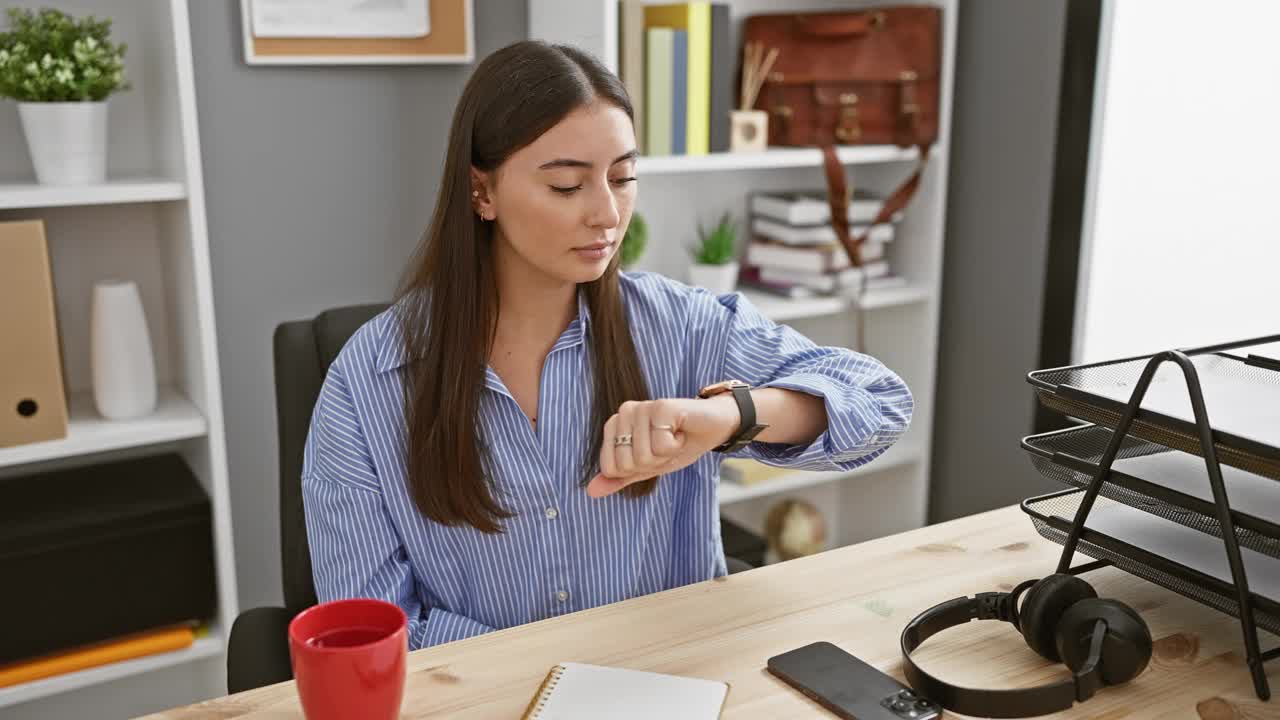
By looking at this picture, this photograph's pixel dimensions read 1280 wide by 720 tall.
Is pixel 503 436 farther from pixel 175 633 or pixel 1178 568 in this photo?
pixel 175 633

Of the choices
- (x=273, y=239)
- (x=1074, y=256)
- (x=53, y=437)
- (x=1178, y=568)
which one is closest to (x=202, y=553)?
(x=53, y=437)

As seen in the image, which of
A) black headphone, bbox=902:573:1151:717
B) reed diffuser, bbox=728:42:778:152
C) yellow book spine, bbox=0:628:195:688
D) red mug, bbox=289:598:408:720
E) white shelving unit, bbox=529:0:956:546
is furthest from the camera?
white shelving unit, bbox=529:0:956:546

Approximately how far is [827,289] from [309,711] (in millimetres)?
1995

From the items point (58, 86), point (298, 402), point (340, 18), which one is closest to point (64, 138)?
point (58, 86)

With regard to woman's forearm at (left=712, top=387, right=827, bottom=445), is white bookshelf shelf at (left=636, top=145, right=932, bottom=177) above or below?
above

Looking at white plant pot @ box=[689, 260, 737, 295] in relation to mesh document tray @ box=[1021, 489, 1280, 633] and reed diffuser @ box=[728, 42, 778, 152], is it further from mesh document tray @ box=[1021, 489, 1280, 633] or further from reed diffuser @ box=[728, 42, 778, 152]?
mesh document tray @ box=[1021, 489, 1280, 633]

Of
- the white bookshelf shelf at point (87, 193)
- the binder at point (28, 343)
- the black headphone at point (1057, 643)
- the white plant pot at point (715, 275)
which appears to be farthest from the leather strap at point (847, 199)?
the black headphone at point (1057, 643)

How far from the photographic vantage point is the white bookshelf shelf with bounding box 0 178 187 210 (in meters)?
1.84

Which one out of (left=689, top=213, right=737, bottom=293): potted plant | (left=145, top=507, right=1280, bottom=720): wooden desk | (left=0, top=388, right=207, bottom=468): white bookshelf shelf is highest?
(left=689, top=213, right=737, bottom=293): potted plant

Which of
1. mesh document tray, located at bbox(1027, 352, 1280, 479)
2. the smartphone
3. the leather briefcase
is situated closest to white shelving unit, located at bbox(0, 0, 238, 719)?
the leather briefcase

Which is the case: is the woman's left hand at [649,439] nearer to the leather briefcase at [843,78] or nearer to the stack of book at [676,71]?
the stack of book at [676,71]

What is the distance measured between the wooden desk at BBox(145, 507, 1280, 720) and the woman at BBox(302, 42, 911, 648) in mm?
147

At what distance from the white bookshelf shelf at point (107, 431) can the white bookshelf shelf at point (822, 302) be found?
115 centimetres

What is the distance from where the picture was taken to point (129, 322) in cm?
199
